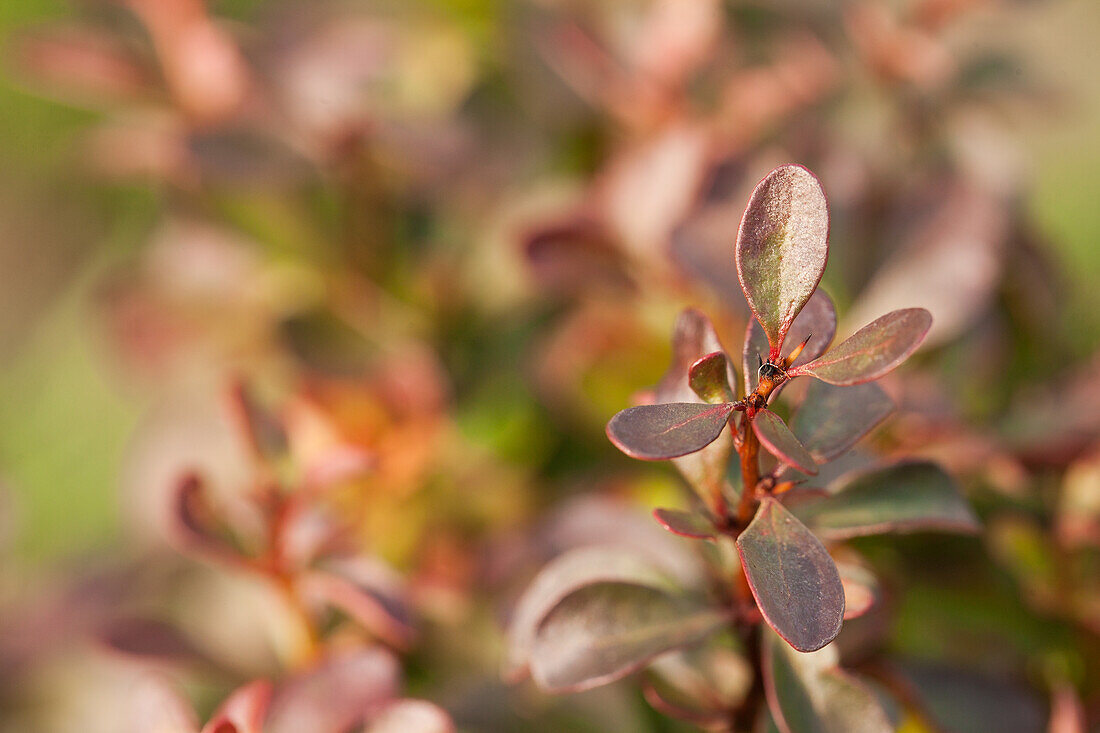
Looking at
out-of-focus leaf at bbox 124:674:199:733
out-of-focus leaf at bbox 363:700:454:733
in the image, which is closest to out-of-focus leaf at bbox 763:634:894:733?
out-of-focus leaf at bbox 363:700:454:733

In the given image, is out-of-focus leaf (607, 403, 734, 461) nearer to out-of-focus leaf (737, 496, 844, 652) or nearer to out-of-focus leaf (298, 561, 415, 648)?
out-of-focus leaf (737, 496, 844, 652)

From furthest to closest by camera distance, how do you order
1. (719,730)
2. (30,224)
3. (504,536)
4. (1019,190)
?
(30,224) < (1019,190) < (504,536) < (719,730)

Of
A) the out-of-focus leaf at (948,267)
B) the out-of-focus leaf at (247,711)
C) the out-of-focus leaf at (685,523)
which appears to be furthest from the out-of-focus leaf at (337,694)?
the out-of-focus leaf at (948,267)

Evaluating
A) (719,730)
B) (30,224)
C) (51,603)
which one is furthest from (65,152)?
(719,730)

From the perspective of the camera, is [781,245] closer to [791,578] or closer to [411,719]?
[791,578]

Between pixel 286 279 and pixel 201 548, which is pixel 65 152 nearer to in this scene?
pixel 286 279

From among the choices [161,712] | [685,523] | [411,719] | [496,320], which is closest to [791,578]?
[685,523]
